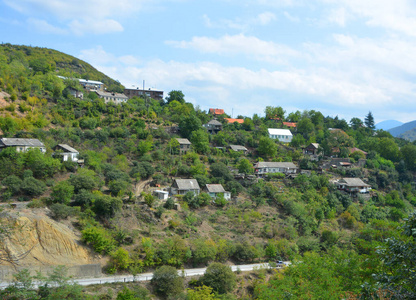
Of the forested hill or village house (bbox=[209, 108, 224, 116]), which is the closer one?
the forested hill

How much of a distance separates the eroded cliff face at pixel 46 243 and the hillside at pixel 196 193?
11cm

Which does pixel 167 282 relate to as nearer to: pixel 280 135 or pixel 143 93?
pixel 280 135

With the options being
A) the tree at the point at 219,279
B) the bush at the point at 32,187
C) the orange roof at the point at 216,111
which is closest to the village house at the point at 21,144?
the bush at the point at 32,187

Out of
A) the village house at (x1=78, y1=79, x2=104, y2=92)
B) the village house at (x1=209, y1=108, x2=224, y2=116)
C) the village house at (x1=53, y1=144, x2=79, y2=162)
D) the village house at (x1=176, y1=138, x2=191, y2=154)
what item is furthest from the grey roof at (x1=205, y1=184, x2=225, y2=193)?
the village house at (x1=78, y1=79, x2=104, y2=92)

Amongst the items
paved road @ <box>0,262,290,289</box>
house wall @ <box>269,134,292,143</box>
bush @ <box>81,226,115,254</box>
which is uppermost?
house wall @ <box>269,134,292,143</box>

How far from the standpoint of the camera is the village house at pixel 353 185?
46.1 metres

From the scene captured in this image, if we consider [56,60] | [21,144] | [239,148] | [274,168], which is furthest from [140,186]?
[56,60]

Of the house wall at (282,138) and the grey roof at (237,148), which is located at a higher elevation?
the house wall at (282,138)

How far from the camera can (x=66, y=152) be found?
36406 millimetres

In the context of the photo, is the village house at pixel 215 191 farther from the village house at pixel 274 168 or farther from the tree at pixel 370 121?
the tree at pixel 370 121

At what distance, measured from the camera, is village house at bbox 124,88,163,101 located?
7436cm

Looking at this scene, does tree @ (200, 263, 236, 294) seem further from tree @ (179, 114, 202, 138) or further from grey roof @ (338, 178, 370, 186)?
tree @ (179, 114, 202, 138)

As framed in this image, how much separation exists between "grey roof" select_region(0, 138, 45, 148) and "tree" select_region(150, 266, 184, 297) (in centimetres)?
2167

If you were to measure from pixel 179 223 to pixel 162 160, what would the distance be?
14.6 m
